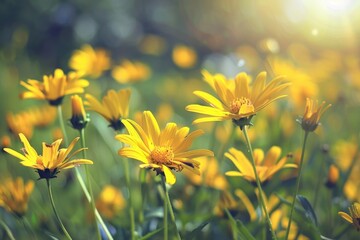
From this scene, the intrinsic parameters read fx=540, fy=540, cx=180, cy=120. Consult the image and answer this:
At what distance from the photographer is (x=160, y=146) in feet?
3.88

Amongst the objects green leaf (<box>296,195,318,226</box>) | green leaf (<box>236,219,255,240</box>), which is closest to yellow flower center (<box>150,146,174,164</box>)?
green leaf (<box>236,219,255,240</box>)

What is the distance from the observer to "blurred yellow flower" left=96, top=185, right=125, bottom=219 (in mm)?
1723

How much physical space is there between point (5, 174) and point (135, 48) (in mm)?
2986

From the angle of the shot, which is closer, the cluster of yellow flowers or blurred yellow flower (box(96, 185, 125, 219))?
the cluster of yellow flowers

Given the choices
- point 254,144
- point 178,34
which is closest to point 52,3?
point 178,34

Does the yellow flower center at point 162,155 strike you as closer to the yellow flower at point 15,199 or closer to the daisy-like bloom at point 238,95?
the daisy-like bloom at point 238,95

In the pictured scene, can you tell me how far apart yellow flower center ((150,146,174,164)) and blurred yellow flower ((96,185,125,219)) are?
60 centimetres

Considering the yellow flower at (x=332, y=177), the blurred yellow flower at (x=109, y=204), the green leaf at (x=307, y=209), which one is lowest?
the blurred yellow flower at (x=109, y=204)

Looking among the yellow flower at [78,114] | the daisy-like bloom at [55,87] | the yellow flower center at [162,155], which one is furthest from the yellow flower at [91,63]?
the yellow flower center at [162,155]

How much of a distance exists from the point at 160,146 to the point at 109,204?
0.63 meters

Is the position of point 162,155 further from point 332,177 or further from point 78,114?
point 332,177

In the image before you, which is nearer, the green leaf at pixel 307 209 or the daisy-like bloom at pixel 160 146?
the daisy-like bloom at pixel 160 146

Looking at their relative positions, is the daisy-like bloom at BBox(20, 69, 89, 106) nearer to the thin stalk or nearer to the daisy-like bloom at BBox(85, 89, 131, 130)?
the daisy-like bloom at BBox(85, 89, 131, 130)

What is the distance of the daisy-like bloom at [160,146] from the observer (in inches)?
42.6
